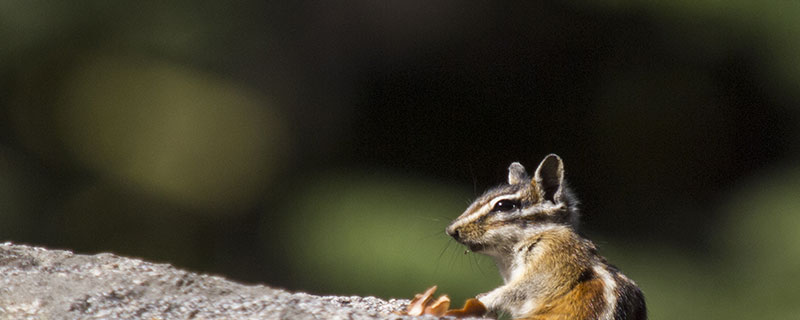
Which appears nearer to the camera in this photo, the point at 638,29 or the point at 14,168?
the point at 14,168

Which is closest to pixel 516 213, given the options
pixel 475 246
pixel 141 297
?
pixel 475 246

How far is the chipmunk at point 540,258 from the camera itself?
4352mm

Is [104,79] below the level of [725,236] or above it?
above

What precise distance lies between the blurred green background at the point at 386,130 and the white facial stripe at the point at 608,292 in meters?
7.34

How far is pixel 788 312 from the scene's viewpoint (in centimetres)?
1146

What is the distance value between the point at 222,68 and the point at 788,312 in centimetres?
564

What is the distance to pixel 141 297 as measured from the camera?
407cm

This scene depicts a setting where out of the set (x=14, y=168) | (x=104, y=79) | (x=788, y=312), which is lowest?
(x=788, y=312)

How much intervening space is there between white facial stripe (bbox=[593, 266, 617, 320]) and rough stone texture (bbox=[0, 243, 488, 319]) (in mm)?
714

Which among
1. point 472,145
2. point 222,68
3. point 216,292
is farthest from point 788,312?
point 216,292

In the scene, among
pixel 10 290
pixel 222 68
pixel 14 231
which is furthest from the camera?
pixel 222 68

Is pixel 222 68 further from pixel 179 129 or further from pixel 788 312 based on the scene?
pixel 788 312

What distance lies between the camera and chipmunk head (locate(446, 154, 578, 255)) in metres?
5.02

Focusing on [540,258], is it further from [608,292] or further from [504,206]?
[608,292]
